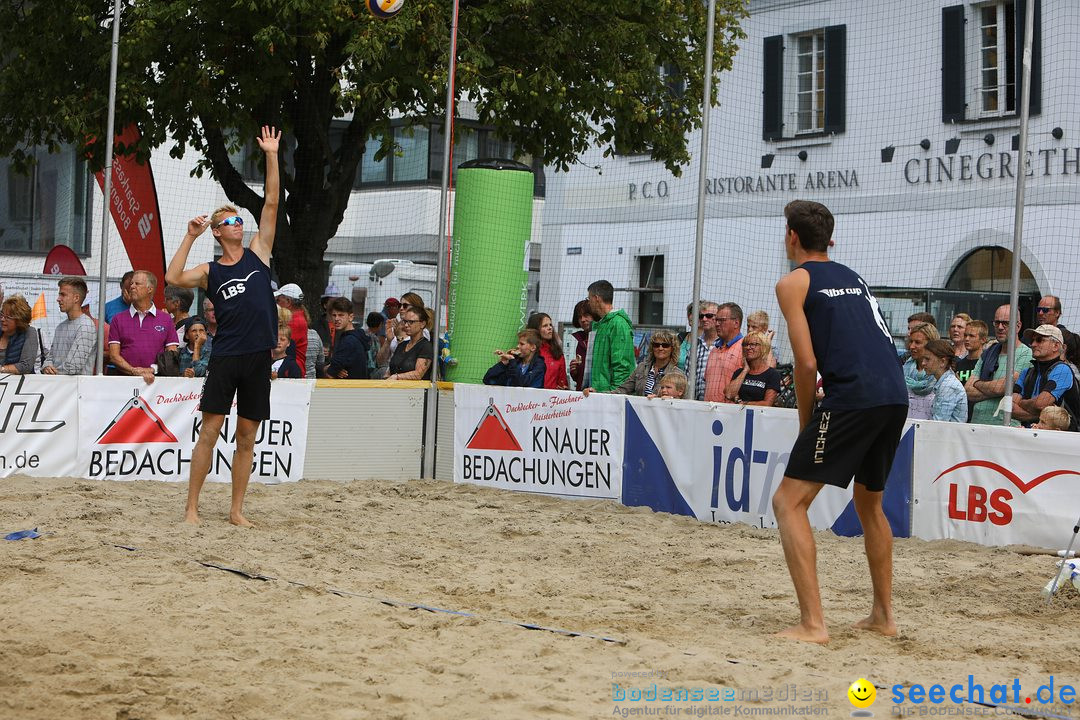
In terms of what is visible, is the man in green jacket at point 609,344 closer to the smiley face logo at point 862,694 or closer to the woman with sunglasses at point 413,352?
the woman with sunglasses at point 413,352

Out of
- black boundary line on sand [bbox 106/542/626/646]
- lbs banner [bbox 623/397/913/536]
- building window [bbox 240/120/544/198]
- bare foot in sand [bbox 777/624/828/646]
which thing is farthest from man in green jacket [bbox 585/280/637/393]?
building window [bbox 240/120/544/198]

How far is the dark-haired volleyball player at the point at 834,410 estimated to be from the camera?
225 inches

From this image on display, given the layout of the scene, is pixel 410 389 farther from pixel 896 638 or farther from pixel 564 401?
pixel 896 638

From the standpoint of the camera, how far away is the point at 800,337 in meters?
5.72

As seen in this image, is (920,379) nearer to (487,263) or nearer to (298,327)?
(487,263)

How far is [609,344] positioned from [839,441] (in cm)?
521

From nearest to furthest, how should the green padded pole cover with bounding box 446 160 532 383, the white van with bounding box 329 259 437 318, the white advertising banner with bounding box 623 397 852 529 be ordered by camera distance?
1. the white advertising banner with bounding box 623 397 852 529
2. the green padded pole cover with bounding box 446 160 532 383
3. the white van with bounding box 329 259 437 318

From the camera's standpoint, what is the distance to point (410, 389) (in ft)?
37.9

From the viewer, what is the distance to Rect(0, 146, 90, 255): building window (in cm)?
1852

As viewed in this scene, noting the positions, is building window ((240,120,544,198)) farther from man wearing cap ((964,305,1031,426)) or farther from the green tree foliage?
→ man wearing cap ((964,305,1031,426))

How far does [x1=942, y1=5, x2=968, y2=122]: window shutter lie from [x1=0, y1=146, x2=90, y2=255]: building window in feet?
35.8

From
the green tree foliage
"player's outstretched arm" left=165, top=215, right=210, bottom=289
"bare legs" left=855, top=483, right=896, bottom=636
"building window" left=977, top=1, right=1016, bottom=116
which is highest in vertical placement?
"building window" left=977, top=1, right=1016, bottom=116

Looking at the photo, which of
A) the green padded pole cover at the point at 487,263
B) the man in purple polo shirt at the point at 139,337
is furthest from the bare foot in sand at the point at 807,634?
the man in purple polo shirt at the point at 139,337

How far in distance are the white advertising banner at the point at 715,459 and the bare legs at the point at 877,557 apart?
115 inches
